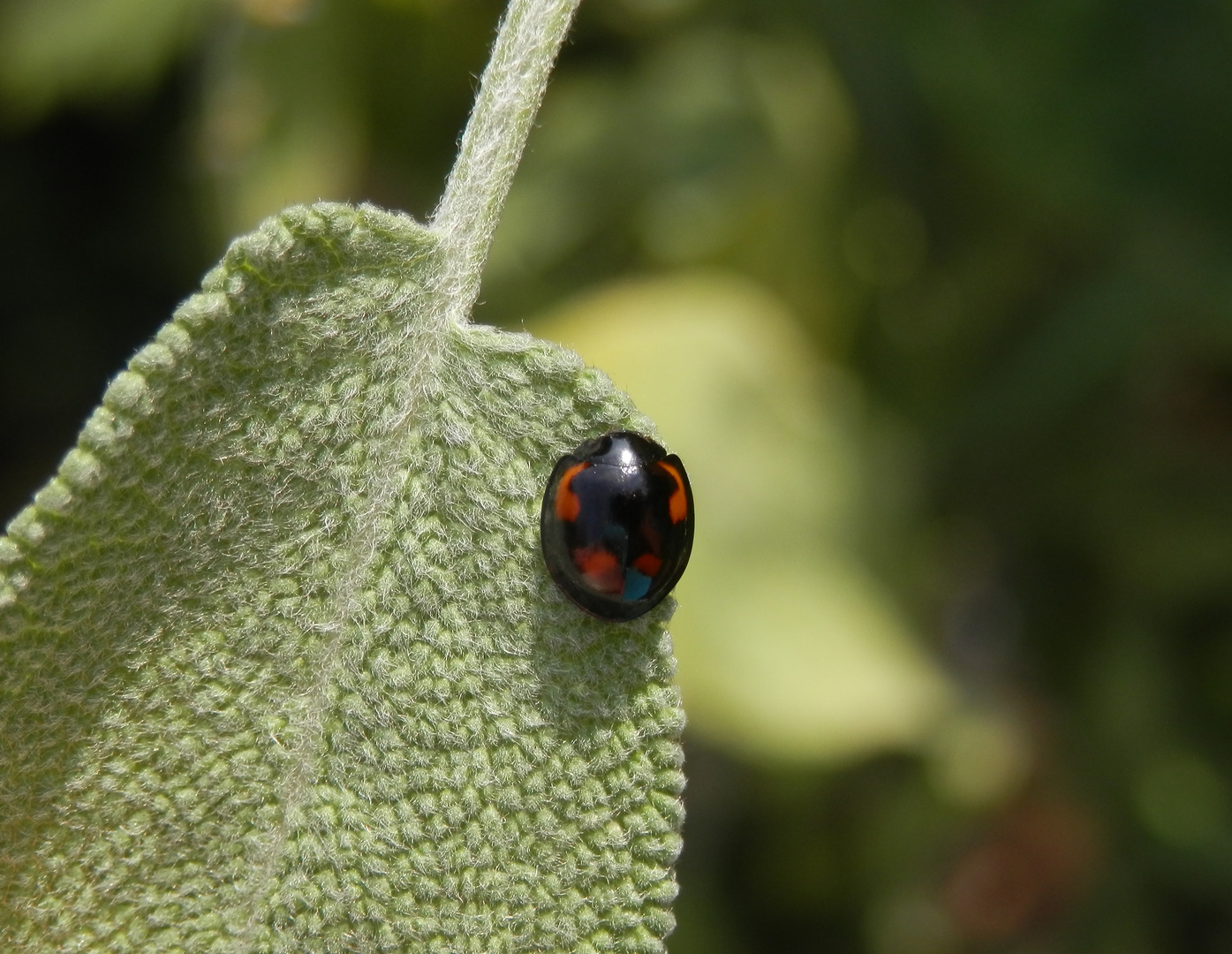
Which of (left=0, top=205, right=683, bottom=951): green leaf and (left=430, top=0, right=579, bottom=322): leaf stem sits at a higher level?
(left=430, top=0, right=579, bottom=322): leaf stem

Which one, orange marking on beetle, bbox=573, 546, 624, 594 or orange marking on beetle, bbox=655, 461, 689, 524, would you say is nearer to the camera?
orange marking on beetle, bbox=573, 546, 624, 594

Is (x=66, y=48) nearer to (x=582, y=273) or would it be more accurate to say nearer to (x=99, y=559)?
(x=582, y=273)

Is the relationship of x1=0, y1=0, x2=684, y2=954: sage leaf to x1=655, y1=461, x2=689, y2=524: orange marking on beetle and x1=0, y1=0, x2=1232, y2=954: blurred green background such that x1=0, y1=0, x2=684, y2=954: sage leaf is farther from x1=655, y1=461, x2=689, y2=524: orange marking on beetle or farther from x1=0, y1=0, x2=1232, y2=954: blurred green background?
x1=0, y1=0, x2=1232, y2=954: blurred green background

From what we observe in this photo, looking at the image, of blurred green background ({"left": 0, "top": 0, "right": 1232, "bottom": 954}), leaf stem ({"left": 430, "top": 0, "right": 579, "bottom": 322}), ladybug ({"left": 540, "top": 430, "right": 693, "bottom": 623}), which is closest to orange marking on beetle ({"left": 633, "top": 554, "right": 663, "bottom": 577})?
ladybug ({"left": 540, "top": 430, "right": 693, "bottom": 623})

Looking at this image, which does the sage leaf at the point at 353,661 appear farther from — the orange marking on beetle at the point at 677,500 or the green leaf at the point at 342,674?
the orange marking on beetle at the point at 677,500

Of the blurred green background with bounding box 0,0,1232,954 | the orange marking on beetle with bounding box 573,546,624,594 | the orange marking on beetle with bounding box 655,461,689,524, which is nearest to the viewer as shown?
the orange marking on beetle with bounding box 573,546,624,594

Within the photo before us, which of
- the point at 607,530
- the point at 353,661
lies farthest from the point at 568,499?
the point at 353,661

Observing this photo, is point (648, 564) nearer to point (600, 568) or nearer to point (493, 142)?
point (600, 568)
